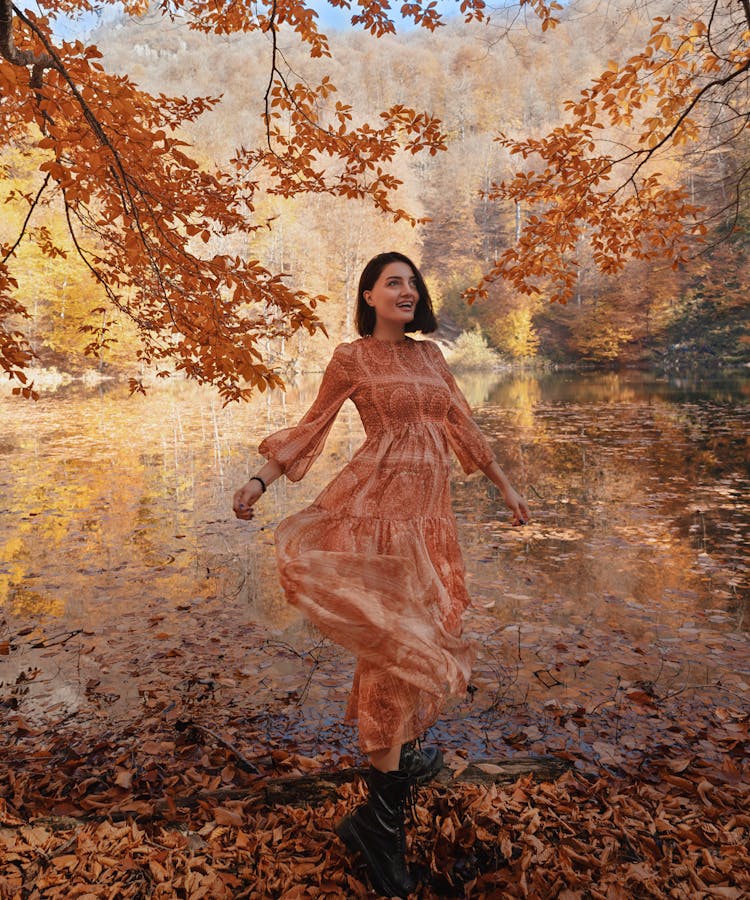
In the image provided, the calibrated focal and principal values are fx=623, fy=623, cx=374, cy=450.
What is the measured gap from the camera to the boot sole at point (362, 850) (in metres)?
2.11

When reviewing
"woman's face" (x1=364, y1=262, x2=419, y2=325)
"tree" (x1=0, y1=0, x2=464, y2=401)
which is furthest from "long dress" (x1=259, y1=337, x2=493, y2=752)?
"tree" (x1=0, y1=0, x2=464, y2=401)

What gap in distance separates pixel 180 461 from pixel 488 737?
9.29m

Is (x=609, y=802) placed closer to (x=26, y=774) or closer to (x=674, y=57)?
(x=26, y=774)

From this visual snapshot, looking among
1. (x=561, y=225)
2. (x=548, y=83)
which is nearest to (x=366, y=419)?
(x=561, y=225)

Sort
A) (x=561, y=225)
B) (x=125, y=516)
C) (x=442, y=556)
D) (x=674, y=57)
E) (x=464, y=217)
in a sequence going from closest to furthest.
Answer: (x=442, y=556) < (x=674, y=57) < (x=561, y=225) < (x=125, y=516) < (x=464, y=217)

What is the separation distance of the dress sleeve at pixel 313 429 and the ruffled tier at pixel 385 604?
234 mm

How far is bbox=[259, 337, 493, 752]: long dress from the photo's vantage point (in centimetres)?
201

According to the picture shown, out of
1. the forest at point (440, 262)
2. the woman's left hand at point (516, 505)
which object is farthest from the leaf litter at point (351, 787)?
the forest at point (440, 262)

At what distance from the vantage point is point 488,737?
3.28 meters

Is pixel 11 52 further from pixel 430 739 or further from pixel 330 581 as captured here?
pixel 430 739

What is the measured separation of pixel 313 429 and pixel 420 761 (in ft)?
4.60

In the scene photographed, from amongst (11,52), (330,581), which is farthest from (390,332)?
(11,52)

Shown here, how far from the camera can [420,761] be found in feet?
8.21

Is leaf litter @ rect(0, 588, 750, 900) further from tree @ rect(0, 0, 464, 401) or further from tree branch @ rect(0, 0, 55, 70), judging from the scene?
tree branch @ rect(0, 0, 55, 70)
